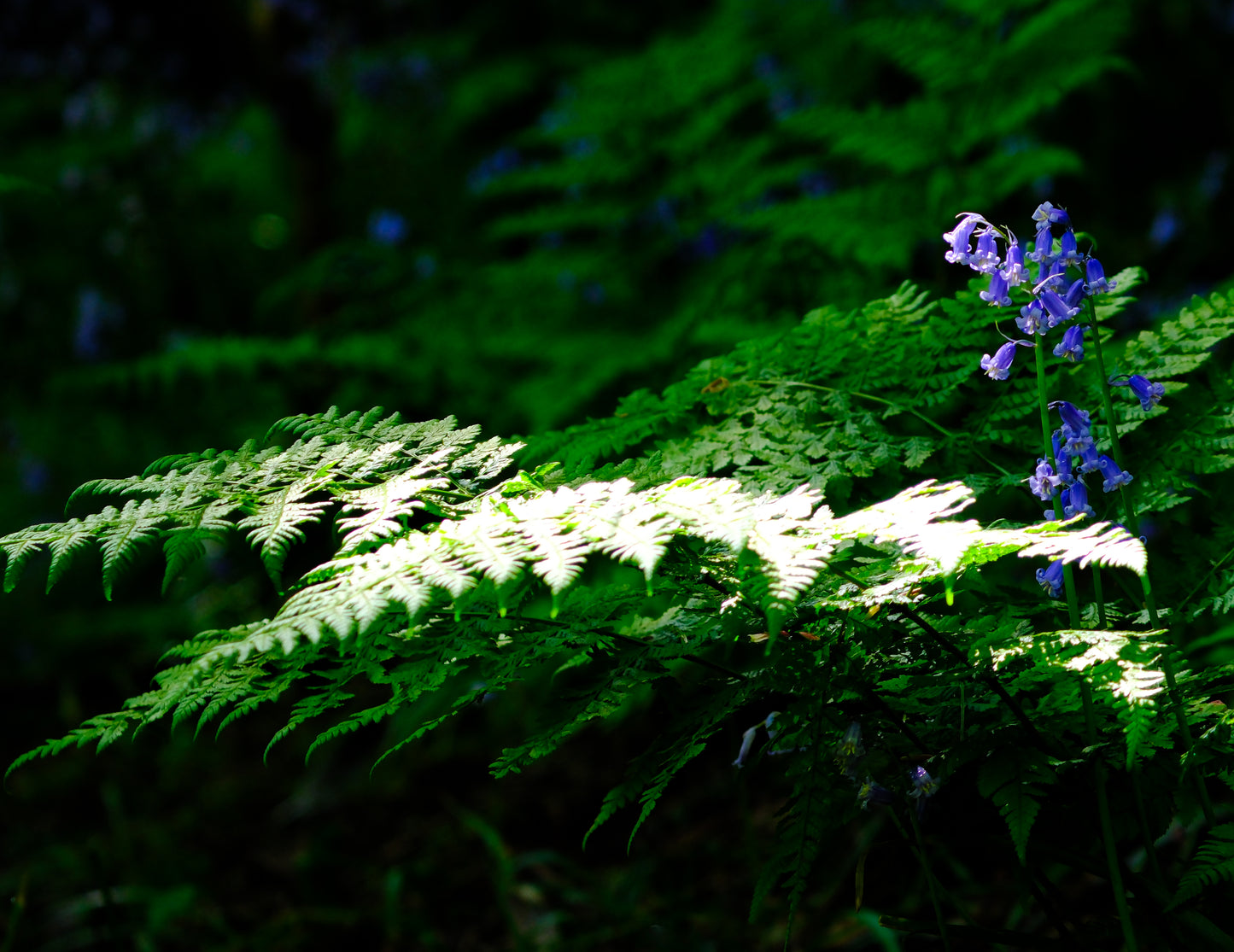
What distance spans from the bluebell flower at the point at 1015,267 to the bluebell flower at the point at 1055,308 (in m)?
0.03

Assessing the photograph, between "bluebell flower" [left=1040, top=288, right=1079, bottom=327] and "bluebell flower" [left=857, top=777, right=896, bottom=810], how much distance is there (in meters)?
0.60

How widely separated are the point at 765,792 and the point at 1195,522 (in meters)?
1.79

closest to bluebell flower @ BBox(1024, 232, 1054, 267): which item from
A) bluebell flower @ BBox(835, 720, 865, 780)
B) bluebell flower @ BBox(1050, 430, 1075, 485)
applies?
bluebell flower @ BBox(1050, 430, 1075, 485)

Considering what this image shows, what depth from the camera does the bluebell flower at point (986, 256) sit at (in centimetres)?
121

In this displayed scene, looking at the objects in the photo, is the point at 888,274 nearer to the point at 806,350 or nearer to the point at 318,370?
the point at 806,350

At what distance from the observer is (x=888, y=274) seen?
9.42 ft

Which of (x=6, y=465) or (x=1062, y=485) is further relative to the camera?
(x=6, y=465)

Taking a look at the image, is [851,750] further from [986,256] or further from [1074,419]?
[986,256]

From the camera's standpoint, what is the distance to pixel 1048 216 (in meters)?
1.16

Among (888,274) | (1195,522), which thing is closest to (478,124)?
(888,274)

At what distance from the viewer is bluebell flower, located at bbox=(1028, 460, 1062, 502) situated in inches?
45.8

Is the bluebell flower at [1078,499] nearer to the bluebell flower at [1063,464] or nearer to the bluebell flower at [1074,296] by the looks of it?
the bluebell flower at [1063,464]

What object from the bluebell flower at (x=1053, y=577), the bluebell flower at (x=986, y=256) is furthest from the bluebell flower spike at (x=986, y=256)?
the bluebell flower at (x=1053, y=577)

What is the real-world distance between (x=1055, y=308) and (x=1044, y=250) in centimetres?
7
